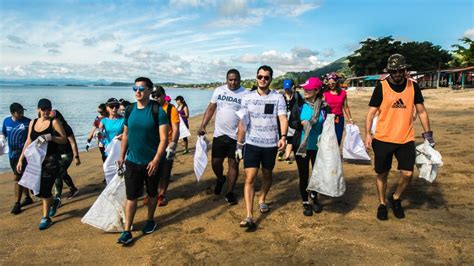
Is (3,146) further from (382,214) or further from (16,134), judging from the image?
(382,214)

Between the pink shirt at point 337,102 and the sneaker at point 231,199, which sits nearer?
the sneaker at point 231,199

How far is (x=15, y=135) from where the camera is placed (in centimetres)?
553

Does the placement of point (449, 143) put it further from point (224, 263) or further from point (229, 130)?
point (224, 263)

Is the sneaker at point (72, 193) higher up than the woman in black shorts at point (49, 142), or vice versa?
the woman in black shorts at point (49, 142)

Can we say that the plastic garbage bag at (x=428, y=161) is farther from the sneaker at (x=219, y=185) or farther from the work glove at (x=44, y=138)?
the work glove at (x=44, y=138)


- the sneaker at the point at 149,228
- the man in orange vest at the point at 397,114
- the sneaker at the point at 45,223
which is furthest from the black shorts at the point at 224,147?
the sneaker at the point at 45,223

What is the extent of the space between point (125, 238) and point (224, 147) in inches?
81.5

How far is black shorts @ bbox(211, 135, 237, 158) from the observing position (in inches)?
209

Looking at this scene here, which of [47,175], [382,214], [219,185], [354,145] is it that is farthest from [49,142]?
[354,145]

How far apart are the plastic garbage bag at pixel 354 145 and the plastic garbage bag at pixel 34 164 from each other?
19.1 ft

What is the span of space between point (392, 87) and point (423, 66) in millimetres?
64465

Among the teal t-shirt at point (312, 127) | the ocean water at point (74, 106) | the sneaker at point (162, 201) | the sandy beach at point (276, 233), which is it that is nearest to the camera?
the sandy beach at point (276, 233)

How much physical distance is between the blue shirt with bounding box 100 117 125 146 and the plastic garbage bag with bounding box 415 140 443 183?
15.7ft

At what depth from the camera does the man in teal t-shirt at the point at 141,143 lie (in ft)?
12.8
